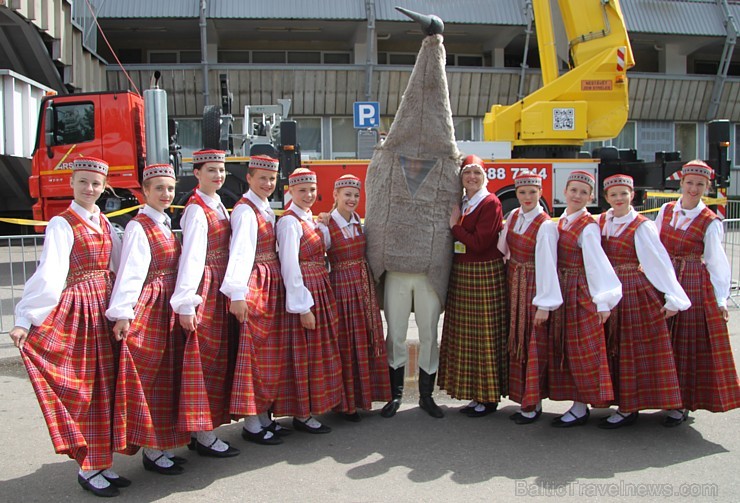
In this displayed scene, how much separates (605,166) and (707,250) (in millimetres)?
6540

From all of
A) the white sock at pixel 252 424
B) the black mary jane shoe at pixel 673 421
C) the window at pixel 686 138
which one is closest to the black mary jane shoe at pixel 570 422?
the black mary jane shoe at pixel 673 421

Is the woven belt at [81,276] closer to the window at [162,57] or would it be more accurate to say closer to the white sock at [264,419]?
the white sock at [264,419]

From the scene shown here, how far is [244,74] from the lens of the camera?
17812mm

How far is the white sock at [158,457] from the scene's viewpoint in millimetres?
3564

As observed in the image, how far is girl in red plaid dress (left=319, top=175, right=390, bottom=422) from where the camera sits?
4.20 meters

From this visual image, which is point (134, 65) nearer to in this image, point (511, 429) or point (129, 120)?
point (129, 120)

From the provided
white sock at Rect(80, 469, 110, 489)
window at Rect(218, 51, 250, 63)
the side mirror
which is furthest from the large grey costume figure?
window at Rect(218, 51, 250, 63)

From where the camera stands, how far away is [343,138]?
62.6ft

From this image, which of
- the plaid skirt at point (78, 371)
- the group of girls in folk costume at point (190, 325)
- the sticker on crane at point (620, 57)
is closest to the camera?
the plaid skirt at point (78, 371)

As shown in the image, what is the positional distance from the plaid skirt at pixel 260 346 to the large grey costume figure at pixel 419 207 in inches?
30.3

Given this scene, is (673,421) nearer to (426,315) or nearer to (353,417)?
(426,315)

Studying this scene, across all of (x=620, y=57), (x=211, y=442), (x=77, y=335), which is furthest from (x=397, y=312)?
(x=620, y=57)

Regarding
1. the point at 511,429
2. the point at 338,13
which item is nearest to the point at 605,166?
the point at 511,429

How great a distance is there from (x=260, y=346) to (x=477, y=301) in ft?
4.66
